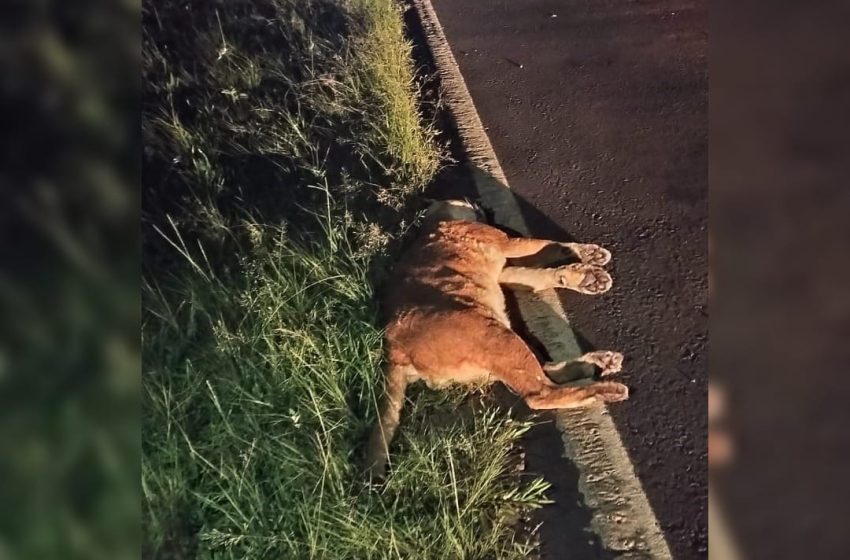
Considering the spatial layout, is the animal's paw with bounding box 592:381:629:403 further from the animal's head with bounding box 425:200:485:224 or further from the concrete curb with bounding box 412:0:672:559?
the animal's head with bounding box 425:200:485:224

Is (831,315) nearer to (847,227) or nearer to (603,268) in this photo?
(847,227)

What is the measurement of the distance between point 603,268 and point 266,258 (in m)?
0.64

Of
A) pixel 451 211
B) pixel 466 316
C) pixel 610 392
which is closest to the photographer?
pixel 610 392

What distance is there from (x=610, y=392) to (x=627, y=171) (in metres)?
0.40

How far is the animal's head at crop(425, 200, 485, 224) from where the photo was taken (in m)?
1.52

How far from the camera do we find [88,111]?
79 centimetres

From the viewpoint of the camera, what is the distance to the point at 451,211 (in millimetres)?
1531

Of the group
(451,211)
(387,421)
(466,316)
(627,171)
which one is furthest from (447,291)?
(627,171)

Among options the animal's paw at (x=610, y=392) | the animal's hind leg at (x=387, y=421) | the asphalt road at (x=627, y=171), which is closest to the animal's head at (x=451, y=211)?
the asphalt road at (x=627, y=171)

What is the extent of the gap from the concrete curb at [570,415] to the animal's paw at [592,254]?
0.35ft

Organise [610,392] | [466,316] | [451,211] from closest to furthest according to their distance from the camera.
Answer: [610,392]
[466,316]
[451,211]

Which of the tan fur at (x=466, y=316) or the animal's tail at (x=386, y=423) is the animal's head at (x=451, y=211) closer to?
the tan fur at (x=466, y=316)

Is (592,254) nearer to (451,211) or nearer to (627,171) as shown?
(627,171)

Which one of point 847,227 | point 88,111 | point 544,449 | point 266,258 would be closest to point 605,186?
point 544,449
